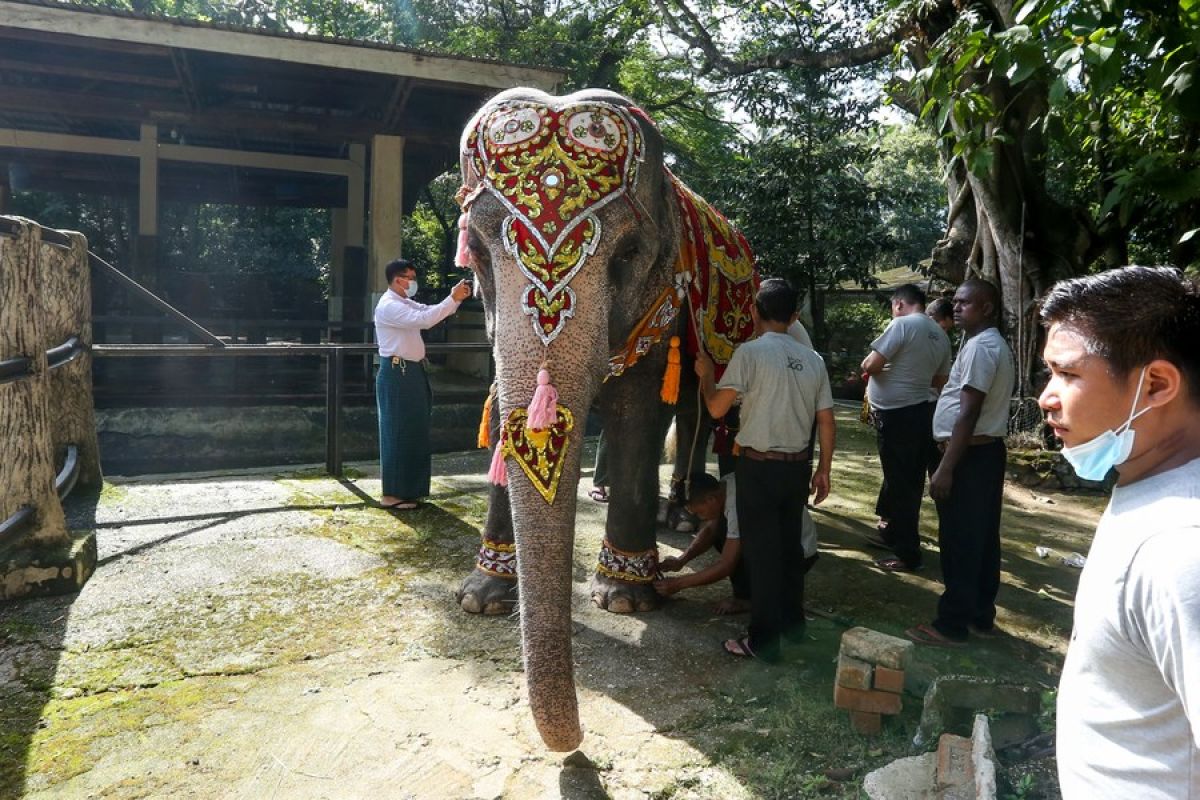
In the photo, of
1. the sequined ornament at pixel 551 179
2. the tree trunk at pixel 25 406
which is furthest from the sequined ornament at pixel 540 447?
the tree trunk at pixel 25 406

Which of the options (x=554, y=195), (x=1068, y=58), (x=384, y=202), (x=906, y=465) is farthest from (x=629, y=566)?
(x=384, y=202)

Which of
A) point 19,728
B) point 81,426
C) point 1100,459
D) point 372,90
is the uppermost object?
point 372,90

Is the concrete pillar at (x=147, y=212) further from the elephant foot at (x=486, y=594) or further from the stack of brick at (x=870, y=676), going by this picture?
the stack of brick at (x=870, y=676)

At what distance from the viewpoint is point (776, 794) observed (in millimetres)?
2459

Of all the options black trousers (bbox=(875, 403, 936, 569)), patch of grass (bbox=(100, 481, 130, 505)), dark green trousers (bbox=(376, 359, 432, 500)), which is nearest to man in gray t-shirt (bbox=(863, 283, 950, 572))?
black trousers (bbox=(875, 403, 936, 569))

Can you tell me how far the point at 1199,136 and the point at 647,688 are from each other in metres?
4.64

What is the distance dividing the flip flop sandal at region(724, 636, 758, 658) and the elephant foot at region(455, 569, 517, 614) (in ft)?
3.31

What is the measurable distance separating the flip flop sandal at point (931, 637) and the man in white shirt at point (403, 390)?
304cm

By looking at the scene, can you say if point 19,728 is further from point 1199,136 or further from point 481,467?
point 1199,136

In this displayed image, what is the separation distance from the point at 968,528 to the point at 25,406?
14.1ft

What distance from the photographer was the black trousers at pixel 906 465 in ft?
15.9

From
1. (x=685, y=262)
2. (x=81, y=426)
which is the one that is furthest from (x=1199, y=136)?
(x=81, y=426)

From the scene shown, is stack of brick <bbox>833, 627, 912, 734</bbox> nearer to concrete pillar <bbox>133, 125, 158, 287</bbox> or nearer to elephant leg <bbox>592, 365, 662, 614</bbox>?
elephant leg <bbox>592, 365, 662, 614</bbox>

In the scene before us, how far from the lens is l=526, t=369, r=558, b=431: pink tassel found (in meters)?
2.74
